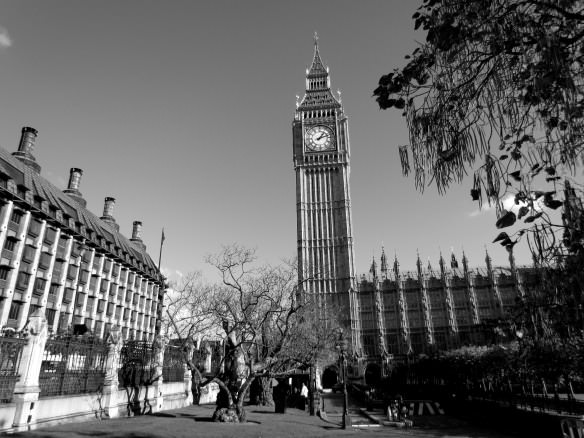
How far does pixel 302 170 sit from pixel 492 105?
8210 centimetres

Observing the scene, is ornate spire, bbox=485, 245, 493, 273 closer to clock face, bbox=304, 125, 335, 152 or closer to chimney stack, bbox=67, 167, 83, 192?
clock face, bbox=304, 125, 335, 152

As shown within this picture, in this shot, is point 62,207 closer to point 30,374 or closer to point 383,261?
point 30,374

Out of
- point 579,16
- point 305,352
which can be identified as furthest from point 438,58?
point 305,352

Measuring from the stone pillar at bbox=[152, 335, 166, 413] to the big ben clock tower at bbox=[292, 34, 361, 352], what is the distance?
5196cm

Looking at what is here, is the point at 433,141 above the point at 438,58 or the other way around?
the other way around

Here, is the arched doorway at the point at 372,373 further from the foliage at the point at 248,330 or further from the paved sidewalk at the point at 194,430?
the paved sidewalk at the point at 194,430

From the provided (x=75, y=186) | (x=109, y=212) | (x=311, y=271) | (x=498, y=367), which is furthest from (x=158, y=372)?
(x=109, y=212)

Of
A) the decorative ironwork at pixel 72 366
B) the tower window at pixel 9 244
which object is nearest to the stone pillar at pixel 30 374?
the decorative ironwork at pixel 72 366

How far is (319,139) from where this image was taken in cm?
8644

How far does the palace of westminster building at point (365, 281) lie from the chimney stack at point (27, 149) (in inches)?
1774

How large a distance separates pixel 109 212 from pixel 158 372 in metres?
55.7

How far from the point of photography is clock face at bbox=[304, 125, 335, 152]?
281 ft

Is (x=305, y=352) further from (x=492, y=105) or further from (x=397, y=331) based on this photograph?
(x=397, y=331)

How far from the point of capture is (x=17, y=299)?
37.0 meters
